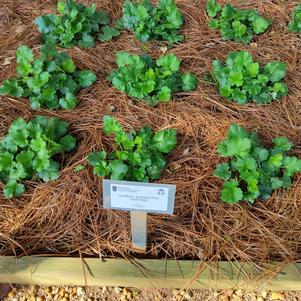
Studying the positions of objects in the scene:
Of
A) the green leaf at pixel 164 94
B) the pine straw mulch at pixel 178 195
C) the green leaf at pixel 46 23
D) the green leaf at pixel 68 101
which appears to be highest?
the green leaf at pixel 46 23

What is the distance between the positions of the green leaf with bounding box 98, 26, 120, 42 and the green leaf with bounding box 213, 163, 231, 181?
102 cm

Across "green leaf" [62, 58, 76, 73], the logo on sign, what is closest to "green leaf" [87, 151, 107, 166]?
the logo on sign

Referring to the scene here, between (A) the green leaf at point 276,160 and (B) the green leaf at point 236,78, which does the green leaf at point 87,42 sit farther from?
(A) the green leaf at point 276,160

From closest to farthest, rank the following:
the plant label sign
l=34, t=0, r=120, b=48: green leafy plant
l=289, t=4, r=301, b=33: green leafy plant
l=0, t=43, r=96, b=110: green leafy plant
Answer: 1. the plant label sign
2. l=0, t=43, r=96, b=110: green leafy plant
3. l=34, t=0, r=120, b=48: green leafy plant
4. l=289, t=4, r=301, b=33: green leafy plant

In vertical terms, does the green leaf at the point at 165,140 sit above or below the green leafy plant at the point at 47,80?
below

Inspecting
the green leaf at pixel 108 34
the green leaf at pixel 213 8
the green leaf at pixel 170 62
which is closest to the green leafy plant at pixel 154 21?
the green leaf at pixel 108 34

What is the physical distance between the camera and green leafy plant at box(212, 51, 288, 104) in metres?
2.02

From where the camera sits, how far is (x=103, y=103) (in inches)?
80.4

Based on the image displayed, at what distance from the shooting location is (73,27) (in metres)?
2.24

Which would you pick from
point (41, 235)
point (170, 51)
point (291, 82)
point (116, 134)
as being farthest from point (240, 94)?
point (41, 235)

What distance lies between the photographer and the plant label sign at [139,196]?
1385 mm

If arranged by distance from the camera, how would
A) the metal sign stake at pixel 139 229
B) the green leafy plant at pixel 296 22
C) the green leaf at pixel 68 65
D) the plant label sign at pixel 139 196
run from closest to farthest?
the plant label sign at pixel 139 196 < the metal sign stake at pixel 139 229 < the green leaf at pixel 68 65 < the green leafy plant at pixel 296 22

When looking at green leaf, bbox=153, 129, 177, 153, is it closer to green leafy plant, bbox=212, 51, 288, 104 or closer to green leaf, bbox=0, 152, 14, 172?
green leafy plant, bbox=212, 51, 288, 104

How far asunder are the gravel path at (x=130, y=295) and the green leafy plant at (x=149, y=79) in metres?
0.86
